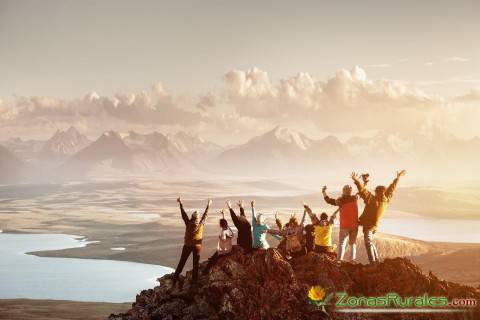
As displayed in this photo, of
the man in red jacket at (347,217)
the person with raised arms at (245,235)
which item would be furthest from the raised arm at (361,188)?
the person with raised arms at (245,235)

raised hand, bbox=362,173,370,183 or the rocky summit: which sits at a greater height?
raised hand, bbox=362,173,370,183

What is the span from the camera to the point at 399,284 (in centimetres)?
1577

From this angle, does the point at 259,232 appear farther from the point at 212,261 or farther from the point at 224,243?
the point at 212,261

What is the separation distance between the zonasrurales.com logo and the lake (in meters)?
97.7

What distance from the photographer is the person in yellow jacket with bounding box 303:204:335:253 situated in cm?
1694

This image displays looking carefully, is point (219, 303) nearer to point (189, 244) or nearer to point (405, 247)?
point (189, 244)

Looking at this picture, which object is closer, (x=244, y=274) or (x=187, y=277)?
(x=244, y=274)

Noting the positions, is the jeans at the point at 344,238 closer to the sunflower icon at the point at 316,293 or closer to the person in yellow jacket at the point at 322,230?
the person in yellow jacket at the point at 322,230

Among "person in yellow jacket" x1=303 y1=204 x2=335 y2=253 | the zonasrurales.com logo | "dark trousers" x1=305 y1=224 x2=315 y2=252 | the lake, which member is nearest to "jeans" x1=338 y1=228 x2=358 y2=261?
"person in yellow jacket" x1=303 y1=204 x2=335 y2=253

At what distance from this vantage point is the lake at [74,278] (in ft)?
396

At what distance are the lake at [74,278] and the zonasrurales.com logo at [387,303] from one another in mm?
97665

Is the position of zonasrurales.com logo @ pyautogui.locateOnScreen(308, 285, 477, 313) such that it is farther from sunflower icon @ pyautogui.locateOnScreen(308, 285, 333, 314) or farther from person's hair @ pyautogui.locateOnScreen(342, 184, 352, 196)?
person's hair @ pyautogui.locateOnScreen(342, 184, 352, 196)

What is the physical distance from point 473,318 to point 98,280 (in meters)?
132

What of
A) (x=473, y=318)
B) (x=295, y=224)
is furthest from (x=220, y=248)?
(x=473, y=318)
